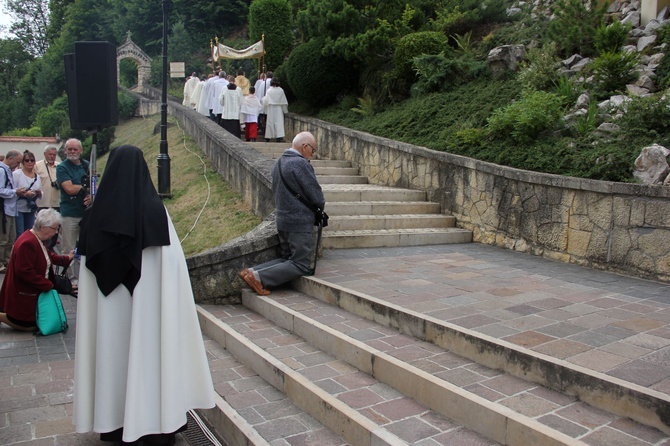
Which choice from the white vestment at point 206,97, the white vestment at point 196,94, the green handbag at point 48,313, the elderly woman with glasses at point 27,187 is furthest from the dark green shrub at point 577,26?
the white vestment at point 196,94

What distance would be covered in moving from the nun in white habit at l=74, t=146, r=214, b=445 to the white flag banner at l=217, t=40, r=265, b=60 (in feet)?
50.2

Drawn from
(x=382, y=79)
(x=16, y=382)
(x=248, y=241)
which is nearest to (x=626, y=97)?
(x=248, y=241)

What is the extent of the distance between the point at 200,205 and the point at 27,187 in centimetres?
353

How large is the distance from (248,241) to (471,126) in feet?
15.9

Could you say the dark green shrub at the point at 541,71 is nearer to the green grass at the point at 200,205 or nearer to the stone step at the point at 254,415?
the green grass at the point at 200,205

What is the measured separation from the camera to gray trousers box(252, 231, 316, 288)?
6.32 m

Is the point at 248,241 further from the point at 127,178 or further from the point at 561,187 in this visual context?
the point at 561,187

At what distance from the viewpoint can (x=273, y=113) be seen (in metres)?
15.7

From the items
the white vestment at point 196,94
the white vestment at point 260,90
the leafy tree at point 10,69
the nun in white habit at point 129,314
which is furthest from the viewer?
the leafy tree at point 10,69

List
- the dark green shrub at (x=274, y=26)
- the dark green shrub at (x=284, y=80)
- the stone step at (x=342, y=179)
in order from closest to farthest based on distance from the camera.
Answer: the stone step at (x=342, y=179) < the dark green shrub at (x=284, y=80) < the dark green shrub at (x=274, y=26)

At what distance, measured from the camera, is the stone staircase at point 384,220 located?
8.21m

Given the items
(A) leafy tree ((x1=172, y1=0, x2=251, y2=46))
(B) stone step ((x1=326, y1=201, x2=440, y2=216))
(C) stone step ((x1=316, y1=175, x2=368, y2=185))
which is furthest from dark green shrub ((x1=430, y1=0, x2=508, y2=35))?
(A) leafy tree ((x1=172, y1=0, x2=251, y2=46))

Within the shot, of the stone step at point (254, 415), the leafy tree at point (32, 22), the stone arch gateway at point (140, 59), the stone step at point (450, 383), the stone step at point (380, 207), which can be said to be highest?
the leafy tree at point (32, 22)

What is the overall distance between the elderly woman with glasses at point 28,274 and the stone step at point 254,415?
2.38 m
